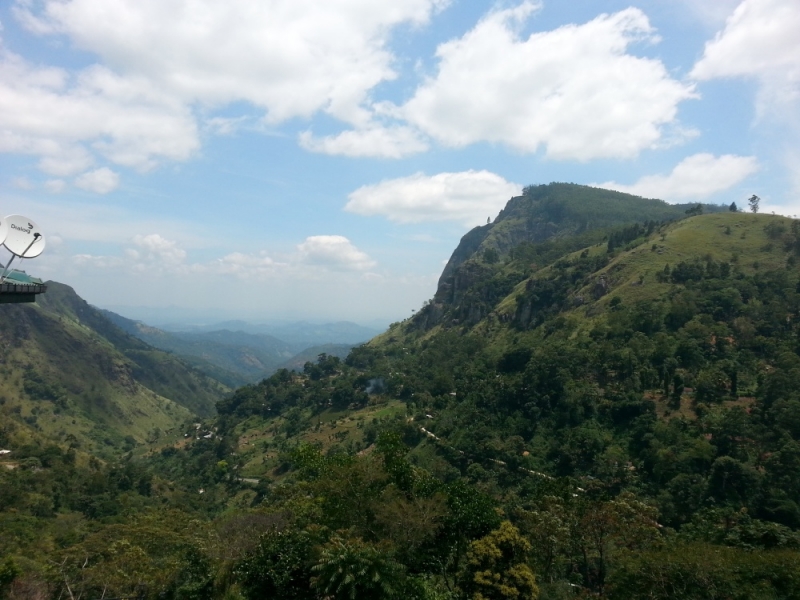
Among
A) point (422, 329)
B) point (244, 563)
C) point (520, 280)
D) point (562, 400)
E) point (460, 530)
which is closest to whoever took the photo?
point (244, 563)

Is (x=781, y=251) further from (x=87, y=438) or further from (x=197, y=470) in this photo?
(x=87, y=438)

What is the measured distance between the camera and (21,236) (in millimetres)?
30203

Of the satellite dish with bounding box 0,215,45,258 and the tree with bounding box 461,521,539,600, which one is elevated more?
the satellite dish with bounding box 0,215,45,258

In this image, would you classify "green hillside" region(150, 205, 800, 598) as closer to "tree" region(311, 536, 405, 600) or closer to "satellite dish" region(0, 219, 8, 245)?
"tree" region(311, 536, 405, 600)

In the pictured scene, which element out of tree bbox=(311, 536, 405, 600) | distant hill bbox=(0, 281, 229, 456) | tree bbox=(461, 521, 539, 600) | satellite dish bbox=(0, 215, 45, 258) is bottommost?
distant hill bbox=(0, 281, 229, 456)

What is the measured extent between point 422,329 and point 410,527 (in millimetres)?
147264

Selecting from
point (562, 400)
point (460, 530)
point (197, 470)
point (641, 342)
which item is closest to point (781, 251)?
point (641, 342)

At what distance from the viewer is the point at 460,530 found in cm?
2511

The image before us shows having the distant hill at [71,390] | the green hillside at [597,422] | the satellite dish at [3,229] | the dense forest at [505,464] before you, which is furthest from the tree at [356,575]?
the distant hill at [71,390]

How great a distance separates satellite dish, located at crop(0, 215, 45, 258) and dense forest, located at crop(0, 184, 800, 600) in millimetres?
18457

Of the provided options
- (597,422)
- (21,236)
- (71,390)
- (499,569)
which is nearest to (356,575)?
(499,569)

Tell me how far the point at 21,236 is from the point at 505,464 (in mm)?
57378

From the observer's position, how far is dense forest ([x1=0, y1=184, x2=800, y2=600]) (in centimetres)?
2286

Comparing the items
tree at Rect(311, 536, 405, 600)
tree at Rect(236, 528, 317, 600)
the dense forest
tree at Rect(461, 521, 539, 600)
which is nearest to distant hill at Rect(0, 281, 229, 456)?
the dense forest
